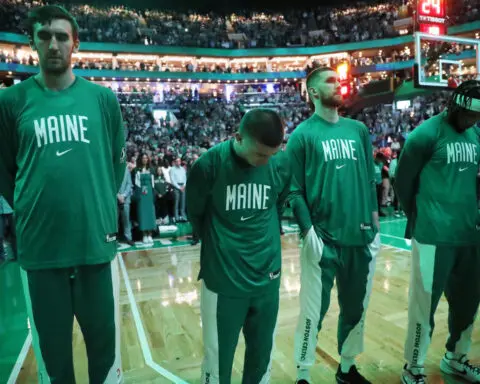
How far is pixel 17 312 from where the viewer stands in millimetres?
4410

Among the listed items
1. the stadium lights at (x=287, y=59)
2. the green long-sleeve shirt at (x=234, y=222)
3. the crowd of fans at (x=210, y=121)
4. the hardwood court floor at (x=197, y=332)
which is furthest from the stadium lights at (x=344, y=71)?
the stadium lights at (x=287, y=59)

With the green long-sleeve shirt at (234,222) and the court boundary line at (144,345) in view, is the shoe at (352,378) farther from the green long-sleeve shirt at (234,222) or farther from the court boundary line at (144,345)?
the green long-sleeve shirt at (234,222)

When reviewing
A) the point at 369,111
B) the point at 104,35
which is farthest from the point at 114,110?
the point at 104,35

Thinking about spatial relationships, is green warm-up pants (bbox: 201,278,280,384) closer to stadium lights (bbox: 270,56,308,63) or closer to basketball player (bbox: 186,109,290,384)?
basketball player (bbox: 186,109,290,384)

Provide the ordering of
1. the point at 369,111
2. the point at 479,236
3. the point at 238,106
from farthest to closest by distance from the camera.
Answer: the point at 238,106, the point at 369,111, the point at 479,236

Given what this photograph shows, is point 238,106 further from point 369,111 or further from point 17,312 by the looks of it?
point 17,312

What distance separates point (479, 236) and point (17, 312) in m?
4.42

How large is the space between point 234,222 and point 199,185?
24 cm

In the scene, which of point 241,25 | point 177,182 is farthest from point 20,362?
point 241,25

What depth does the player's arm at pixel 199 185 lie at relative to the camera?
6.31 ft

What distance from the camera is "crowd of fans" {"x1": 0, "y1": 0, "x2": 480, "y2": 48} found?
37438 millimetres

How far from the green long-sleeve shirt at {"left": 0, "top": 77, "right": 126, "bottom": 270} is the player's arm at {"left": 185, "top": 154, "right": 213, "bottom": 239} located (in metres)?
0.40

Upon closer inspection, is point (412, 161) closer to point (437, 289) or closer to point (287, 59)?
point (437, 289)

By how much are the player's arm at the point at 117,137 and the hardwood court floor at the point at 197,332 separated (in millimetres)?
1654
